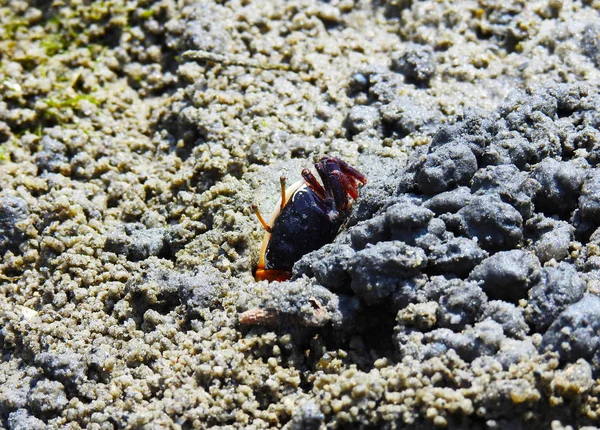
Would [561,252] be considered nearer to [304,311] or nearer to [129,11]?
[304,311]

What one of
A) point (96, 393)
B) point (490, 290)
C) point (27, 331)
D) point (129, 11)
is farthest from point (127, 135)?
point (490, 290)

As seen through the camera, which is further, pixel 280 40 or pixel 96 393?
pixel 280 40

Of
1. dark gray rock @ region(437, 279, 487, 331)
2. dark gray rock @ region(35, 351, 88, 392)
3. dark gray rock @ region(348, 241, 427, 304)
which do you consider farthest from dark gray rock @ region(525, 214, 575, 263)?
dark gray rock @ region(35, 351, 88, 392)

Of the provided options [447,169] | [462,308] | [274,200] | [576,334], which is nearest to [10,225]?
[274,200]

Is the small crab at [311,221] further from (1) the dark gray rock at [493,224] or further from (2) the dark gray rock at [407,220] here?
(1) the dark gray rock at [493,224]

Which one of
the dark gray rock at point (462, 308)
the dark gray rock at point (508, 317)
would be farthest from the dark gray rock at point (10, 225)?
the dark gray rock at point (508, 317)

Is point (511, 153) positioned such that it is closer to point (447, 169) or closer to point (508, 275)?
point (447, 169)
